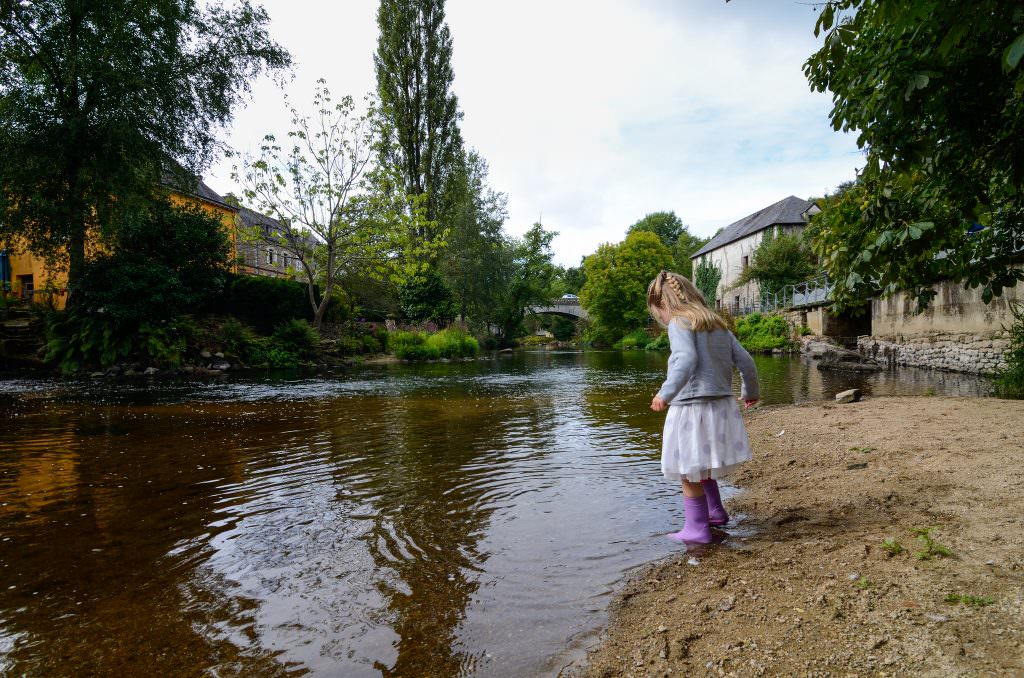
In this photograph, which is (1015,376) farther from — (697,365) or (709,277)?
(709,277)

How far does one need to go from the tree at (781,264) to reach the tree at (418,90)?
24.3 meters

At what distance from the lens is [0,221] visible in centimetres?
1542

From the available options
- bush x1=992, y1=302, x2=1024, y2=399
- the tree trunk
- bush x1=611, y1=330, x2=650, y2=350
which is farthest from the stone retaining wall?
bush x1=611, y1=330, x2=650, y2=350

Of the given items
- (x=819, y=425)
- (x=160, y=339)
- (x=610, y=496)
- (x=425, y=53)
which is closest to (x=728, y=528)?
(x=610, y=496)

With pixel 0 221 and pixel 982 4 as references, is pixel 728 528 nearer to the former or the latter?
pixel 982 4

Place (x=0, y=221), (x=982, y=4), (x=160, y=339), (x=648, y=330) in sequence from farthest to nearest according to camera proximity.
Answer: (x=648, y=330) < (x=160, y=339) < (x=0, y=221) < (x=982, y=4)

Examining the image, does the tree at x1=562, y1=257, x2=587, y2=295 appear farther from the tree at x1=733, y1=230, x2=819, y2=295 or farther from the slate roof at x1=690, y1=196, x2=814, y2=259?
the tree at x1=733, y1=230, x2=819, y2=295

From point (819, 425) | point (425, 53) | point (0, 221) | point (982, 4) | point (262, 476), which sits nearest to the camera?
point (982, 4)

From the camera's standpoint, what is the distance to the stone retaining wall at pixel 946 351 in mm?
15523

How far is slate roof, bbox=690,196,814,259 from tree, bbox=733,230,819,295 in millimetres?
2401

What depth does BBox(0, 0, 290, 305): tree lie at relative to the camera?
15469mm

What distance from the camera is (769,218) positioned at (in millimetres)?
45844

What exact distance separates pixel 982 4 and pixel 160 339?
70.6 ft

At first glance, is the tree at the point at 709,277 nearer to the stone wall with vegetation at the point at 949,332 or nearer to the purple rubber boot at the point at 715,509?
the stone wall with vegetation at the point at 949,332
